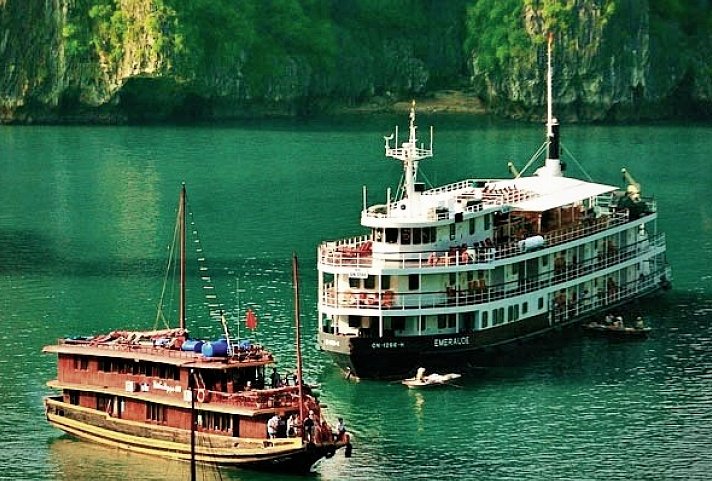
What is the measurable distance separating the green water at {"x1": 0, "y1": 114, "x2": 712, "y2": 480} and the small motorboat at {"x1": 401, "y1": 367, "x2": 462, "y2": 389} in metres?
0.45

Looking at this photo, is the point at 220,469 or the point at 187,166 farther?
the point at 187,166

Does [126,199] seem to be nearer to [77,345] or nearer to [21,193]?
[21,193]

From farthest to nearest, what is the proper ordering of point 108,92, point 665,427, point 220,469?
point 108,92, point 665,427, point 220,469

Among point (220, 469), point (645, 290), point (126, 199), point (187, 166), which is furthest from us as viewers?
point (187, 166)

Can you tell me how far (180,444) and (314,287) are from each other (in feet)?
87.0

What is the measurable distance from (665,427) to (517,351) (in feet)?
33.8

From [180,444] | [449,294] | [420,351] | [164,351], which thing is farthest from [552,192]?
[180,444]

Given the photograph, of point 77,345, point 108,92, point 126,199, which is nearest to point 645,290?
point 77,345

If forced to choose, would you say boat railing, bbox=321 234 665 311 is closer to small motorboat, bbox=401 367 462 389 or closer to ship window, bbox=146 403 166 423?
small motorboat, bbox=401 367 462 389

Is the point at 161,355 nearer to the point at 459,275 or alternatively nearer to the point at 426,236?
the point at 426,236

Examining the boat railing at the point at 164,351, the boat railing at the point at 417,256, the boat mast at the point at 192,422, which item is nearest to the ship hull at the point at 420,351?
the boat railing at the point at 417,256

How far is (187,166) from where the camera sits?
5719 inches

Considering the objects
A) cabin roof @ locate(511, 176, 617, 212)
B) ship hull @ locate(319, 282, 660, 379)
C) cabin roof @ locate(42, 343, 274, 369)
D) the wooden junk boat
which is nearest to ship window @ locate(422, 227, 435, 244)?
ship hull @ locate(319, 282, 660, 379)

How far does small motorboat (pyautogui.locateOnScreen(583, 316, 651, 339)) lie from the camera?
296 feet
